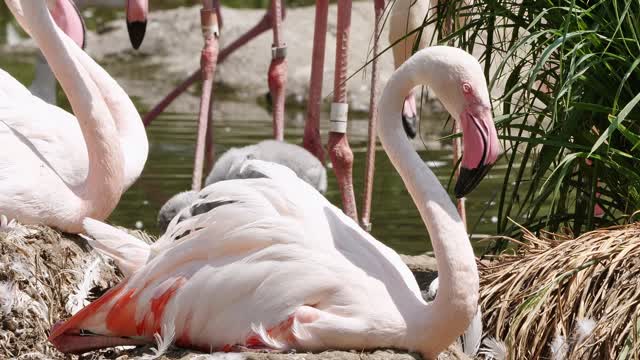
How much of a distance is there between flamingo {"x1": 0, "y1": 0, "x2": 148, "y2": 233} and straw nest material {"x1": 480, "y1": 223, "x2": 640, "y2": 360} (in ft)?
4.30

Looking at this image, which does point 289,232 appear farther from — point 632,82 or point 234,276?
point 632,82

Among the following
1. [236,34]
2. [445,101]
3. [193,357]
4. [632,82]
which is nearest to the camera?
[193,357]

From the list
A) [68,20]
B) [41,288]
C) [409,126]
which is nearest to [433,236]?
[41,288]

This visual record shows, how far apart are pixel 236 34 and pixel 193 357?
9708mm

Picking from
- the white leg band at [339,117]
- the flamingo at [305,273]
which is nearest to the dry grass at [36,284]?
the flamingo at [305,273]

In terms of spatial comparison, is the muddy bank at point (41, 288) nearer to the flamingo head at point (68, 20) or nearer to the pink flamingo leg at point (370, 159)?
the flamingo head at point (68, 20)

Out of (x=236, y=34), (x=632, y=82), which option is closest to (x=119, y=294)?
(x=632, y=82)

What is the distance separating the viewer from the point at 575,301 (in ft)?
12.0

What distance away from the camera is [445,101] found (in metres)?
3.59

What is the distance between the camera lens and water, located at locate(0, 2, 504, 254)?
6750 millimetres

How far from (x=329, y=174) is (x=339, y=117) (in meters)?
2.53

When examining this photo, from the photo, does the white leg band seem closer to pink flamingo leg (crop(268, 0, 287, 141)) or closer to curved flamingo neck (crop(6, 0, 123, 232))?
pink flamingo leg (crop(268, 0, 287, 141))

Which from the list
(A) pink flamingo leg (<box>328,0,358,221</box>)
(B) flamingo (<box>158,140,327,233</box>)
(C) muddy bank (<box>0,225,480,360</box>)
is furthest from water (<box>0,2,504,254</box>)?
(C) muddy bank (<box>0,225,480,360</box>)

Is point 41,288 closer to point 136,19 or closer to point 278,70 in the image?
Answer: point 136,19
